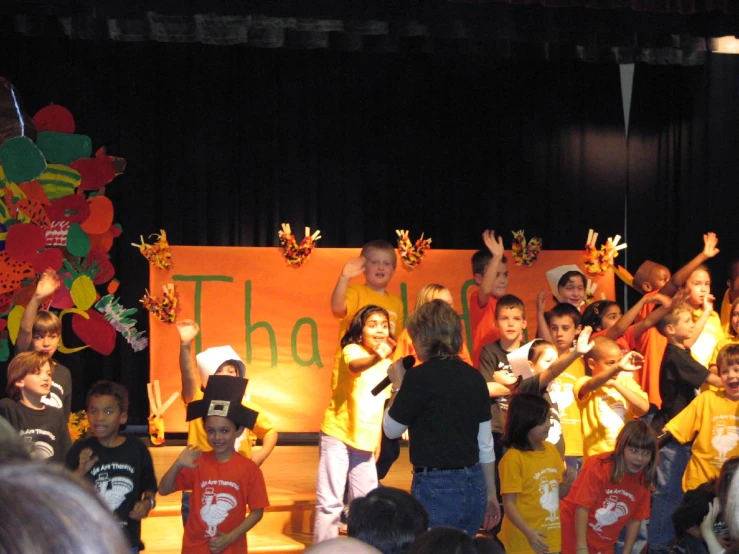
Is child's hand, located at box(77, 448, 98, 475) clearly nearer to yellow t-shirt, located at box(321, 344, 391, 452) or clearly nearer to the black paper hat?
the black paper hat

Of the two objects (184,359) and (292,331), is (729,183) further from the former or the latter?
(184,359)

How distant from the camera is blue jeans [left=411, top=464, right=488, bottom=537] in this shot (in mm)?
3256

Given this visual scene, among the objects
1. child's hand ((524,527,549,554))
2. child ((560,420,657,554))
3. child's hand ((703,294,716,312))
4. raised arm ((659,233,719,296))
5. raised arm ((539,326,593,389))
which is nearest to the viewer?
child's hand ((524,527,549,554))

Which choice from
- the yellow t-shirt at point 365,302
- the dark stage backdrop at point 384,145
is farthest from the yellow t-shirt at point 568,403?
the dark stage backdrop at point 384,145

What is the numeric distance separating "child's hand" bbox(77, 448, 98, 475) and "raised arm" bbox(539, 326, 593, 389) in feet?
6.26

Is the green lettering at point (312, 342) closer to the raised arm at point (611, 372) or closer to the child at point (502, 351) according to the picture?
the child at point (502, 351)

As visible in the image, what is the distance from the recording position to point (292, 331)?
7.17 metres

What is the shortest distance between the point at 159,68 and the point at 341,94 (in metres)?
1.52

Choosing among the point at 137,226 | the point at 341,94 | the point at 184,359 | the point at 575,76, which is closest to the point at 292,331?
the point at 137,226

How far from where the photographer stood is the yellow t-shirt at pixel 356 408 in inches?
176

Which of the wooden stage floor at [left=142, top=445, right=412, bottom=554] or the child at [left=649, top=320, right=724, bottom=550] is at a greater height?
the child at [left=649, top=320, right=724, bottom=550]

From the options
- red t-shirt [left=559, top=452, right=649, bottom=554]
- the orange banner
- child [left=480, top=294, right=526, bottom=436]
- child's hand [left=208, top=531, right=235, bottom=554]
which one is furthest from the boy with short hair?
the orange banner

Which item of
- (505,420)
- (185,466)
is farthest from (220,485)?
(505,420)

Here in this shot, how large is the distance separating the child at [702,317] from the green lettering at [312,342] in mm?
2751
